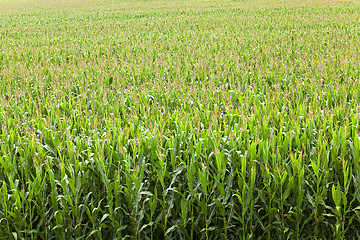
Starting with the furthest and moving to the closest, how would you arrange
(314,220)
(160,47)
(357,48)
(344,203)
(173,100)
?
(160,47) → (357,48) → (173,100) → (314,220) → (344,203)

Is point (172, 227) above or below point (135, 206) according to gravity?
below

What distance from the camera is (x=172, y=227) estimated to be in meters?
3.25

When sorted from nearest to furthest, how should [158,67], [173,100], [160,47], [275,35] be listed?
[173,100]
[158,67]
[160,47]
[275,35]

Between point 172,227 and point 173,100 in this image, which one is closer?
point 172,227

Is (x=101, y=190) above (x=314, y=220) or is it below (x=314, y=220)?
above

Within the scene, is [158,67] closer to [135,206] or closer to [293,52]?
[293,52]

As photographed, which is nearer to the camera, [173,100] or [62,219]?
[62,219]

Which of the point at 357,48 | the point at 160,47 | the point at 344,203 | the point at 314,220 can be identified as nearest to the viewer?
the point at 344,203

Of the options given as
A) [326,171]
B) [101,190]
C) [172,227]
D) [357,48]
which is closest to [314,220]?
[326,171]

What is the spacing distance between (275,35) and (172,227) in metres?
12.1

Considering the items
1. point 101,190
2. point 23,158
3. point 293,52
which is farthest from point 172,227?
point 293,52

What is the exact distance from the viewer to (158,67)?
9.45 metres

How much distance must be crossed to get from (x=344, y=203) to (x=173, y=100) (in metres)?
3.60

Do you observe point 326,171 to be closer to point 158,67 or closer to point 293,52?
point 158,67
